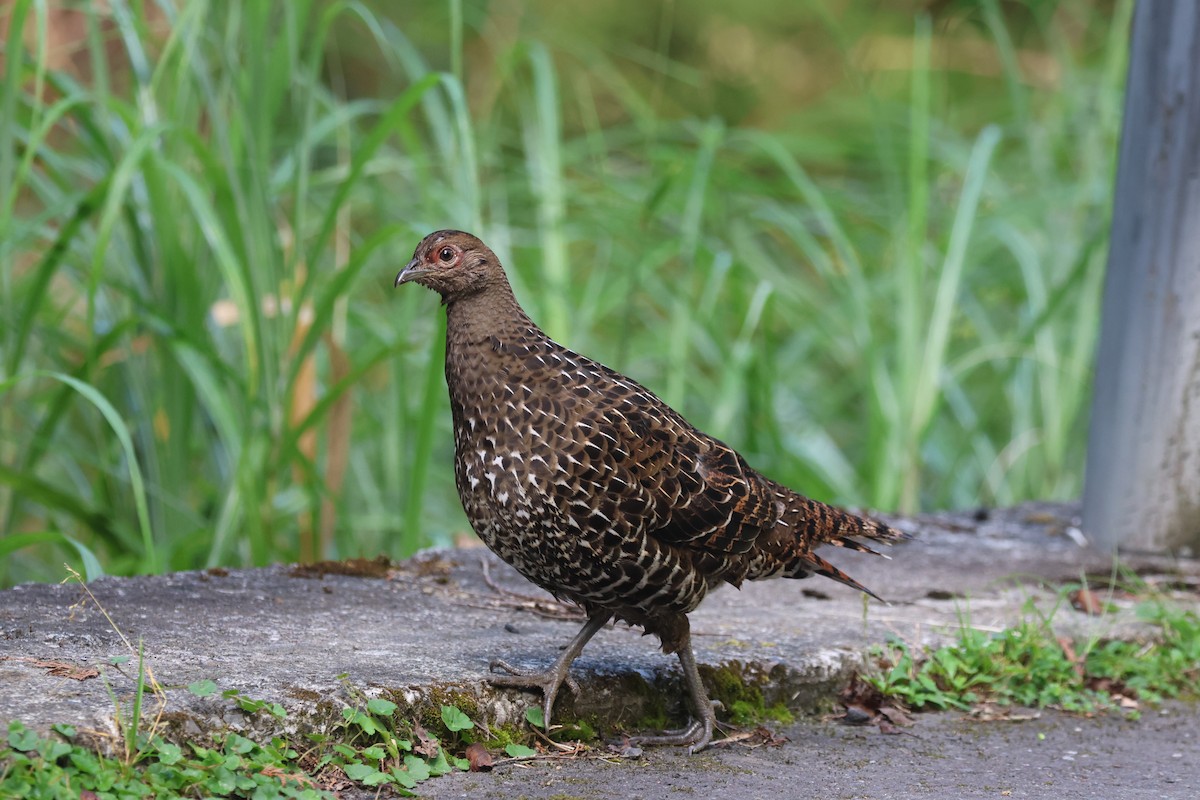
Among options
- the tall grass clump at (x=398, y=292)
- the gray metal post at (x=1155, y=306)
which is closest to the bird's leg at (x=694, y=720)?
the tall grass clump at (x=398, y=292)

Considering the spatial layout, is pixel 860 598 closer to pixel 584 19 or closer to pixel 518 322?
pixel 518 322

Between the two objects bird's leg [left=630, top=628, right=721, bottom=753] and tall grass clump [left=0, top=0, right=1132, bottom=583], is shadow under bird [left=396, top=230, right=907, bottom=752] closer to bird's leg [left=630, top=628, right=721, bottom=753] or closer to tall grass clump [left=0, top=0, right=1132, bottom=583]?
bird's leg [left=630, top=628, right=721, bottom=753]

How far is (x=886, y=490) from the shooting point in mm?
4973

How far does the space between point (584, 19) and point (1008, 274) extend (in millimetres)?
5081

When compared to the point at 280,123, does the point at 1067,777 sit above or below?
below

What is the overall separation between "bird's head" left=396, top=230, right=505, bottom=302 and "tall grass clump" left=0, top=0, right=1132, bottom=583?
0.82m

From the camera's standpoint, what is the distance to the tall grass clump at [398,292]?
12.5 feet

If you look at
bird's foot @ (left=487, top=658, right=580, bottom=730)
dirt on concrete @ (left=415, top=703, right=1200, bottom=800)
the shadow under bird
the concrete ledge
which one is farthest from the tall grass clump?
dirt on concrete @ (left=415, top=703, right=1200, bottom=800)

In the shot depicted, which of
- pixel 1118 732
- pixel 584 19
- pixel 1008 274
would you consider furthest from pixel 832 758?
pixel 584 19

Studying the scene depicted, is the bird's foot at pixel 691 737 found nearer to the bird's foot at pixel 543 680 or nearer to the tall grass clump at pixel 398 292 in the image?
the bird's foot at pixel 543 680

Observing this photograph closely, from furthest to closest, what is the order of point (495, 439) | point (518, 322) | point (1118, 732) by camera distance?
point (1118, 732), point (518, 322), point (495, 439)

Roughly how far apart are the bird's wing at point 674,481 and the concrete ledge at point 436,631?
0.36 m

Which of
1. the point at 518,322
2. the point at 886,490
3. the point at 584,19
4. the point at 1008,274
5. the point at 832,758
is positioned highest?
the point at 584,19

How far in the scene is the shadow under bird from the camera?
2.65 meters
